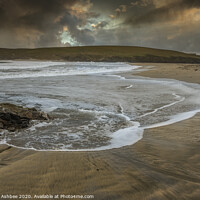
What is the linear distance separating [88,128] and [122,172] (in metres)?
1.63

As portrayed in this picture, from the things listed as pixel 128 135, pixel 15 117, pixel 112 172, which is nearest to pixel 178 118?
pixel 128 135

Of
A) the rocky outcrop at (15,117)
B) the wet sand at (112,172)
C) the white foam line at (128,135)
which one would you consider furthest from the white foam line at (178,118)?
the rocky outcrop at (15,117)

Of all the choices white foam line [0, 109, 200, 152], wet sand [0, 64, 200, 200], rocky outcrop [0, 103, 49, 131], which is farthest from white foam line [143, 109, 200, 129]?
rocky outcrop [0, 103, 49, 131]

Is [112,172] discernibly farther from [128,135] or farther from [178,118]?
[178,118]

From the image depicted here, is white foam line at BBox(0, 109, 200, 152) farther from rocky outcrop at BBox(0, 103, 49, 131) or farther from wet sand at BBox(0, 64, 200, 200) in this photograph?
rocky outcrop at BBox(0, 103, 49, 131)

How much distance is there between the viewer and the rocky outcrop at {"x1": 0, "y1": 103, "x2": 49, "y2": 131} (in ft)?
11.5

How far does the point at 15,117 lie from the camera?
3666 mm

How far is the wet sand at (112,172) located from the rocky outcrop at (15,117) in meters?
0.75

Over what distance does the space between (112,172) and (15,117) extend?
2.35m

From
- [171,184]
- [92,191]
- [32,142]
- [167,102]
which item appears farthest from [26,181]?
[167,102]

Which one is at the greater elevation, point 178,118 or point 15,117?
point 15,117

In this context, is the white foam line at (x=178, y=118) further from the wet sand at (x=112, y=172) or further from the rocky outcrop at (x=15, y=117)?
the rocky outcrop at (x=15, y=117)

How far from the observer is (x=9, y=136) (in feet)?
10.4

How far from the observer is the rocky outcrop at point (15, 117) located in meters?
3.50
